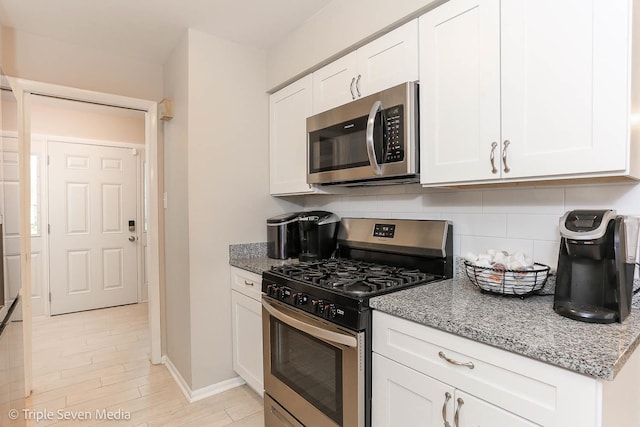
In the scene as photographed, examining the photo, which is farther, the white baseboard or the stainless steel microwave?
the white baseboard

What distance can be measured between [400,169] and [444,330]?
743 mm

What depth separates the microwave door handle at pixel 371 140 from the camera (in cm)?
161

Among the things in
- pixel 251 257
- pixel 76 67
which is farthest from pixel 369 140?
pixel 76 67

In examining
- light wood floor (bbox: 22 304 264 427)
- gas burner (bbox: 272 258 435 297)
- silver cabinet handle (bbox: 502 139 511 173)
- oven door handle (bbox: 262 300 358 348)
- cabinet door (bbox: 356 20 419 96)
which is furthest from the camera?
light wood floor (bbox: 22 304 264 427)

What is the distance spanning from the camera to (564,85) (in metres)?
1.11

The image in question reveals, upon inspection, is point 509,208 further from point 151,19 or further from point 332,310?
point 151,19

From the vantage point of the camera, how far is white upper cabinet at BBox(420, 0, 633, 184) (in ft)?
3.37

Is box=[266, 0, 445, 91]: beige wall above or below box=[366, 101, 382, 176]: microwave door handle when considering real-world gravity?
above

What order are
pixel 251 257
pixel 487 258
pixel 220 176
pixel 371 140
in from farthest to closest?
pixel 251 257 → pixel 220 176 → pixel 371 140 → pixel 487 258

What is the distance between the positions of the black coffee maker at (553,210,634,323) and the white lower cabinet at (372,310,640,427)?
18 cm

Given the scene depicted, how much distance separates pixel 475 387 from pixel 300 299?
804 millimetres

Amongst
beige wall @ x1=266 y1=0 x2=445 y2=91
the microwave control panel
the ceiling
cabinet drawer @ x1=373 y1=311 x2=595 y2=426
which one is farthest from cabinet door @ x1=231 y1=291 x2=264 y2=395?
the ceiling

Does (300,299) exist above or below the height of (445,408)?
above

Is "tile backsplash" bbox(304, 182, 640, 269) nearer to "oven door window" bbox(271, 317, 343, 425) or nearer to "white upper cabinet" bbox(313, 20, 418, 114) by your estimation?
"white upper cabinet" bbox(313, 20, 418, 114)
